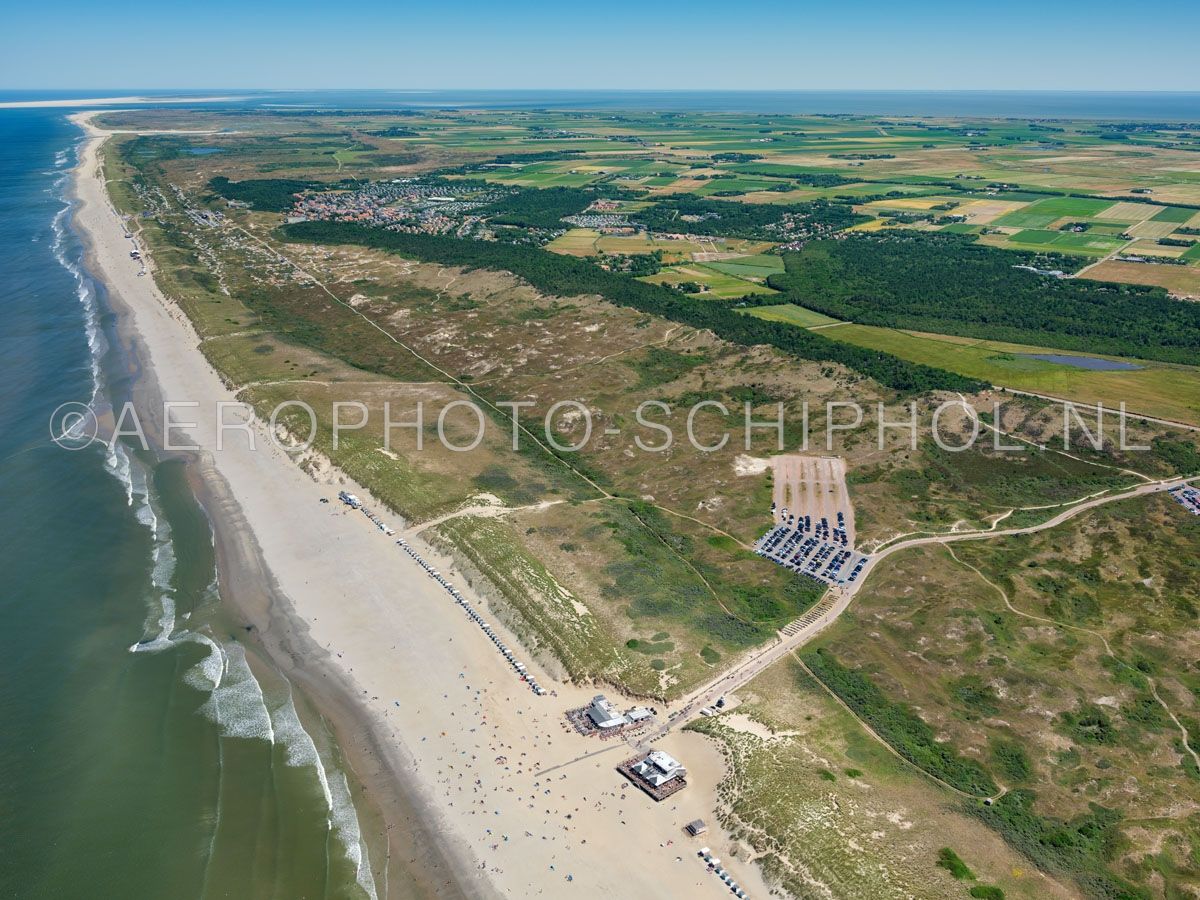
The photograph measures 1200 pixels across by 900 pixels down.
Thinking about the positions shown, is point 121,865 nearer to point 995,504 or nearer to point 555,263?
point 995,504

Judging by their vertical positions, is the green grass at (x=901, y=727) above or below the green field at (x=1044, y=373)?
below

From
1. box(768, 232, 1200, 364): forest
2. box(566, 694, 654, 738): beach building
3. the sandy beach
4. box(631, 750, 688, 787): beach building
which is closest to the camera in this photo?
the sandy beach

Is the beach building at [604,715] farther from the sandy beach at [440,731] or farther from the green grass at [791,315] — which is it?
the green grass at [791,315]

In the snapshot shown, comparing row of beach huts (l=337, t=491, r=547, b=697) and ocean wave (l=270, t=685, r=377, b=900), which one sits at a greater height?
row of beach huts (l=337, t=491, r=547, b=697)

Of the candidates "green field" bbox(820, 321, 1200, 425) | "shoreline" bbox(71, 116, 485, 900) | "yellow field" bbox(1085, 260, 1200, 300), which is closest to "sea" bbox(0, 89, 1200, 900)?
"shoreline" bbox(71, 116, 485, 900)

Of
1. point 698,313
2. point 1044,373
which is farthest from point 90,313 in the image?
point 1044,373

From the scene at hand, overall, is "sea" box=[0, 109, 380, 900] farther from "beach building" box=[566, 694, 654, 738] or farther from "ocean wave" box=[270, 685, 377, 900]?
"beach building" box=[566, 694, 654, 738]

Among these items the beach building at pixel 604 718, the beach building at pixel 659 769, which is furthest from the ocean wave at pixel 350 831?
the beach building at pixel 659 769
